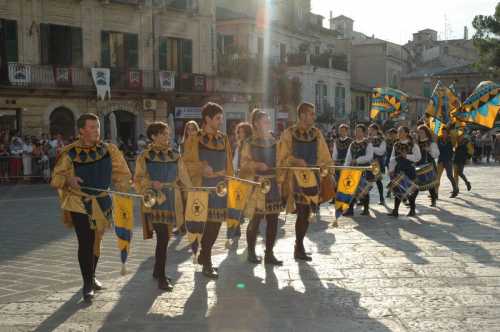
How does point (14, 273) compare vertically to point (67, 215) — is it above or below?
below

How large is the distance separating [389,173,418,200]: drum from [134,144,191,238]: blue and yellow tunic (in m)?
5.99

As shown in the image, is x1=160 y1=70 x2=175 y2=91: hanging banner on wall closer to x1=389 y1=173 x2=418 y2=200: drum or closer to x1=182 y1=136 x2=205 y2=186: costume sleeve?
x1=389 y1=173 x2=418 y2=200: drum

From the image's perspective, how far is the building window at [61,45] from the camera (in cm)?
2609

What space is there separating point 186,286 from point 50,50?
22.6 metres

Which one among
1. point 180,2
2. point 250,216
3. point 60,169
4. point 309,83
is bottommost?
point 250,216

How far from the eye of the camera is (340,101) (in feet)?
158

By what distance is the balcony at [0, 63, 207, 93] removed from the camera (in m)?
24.7

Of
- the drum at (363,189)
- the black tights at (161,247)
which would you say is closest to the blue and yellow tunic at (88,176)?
the black tights at (161,247)

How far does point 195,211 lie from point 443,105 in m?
10.3

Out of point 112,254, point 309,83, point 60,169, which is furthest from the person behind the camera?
point 309,83

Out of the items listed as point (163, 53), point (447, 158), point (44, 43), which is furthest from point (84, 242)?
point (163, 53)

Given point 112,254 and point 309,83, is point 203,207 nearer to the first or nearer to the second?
point 112,254

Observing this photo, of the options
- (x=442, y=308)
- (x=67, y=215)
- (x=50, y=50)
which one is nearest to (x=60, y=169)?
(x=67, y=215)

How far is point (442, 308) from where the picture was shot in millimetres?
5203
